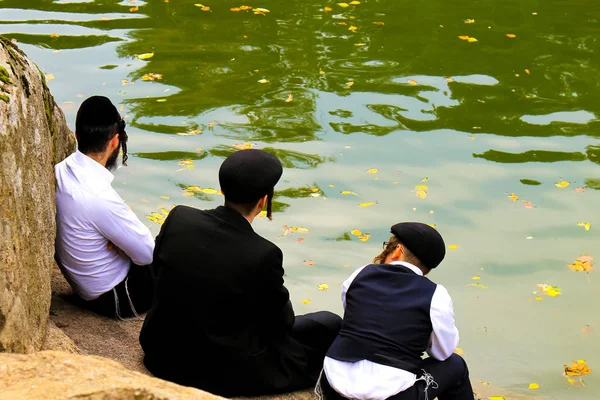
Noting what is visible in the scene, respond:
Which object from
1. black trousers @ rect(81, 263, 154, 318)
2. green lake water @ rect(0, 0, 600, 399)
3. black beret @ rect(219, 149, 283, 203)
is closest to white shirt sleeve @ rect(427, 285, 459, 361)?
black beret @ rect(219, 149, 283, 203)

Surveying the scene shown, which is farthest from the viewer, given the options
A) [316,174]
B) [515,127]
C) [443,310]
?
[515,127]

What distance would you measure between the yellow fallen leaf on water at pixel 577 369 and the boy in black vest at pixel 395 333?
1.75 metres

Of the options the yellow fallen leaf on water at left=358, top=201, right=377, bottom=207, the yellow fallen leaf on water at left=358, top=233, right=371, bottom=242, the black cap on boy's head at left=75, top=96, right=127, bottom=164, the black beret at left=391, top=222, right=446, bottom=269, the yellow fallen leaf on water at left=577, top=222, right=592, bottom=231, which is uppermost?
the black cap on boy's head at left=75, top=96, right=127, bottom=164

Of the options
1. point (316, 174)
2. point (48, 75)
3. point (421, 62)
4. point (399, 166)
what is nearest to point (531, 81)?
point (421, 62)

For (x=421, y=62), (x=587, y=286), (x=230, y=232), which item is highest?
(x=230, y=232)

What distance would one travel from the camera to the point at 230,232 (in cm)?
389

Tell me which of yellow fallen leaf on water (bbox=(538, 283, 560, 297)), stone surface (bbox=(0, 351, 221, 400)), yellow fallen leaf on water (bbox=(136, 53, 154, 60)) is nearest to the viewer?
stone surface (bbox=(0, 351, 221, 400))

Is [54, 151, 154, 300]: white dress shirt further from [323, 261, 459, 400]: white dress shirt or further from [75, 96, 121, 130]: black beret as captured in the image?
[323, 261, 459, 400]: white dress shirt

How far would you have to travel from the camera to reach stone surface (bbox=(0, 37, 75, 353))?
360 cm

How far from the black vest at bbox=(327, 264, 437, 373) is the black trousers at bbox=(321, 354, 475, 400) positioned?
130mm

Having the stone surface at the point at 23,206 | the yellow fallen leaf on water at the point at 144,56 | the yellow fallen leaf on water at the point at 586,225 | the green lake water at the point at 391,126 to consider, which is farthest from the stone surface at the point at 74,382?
the yellow fallen leaf on water at the point at 144,56

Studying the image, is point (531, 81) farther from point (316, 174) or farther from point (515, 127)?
point (316, 174)

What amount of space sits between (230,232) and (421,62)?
6.88 metres

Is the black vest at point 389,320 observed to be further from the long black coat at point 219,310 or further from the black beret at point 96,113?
the black beret at point 96,113
